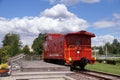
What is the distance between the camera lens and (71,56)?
23.8 m

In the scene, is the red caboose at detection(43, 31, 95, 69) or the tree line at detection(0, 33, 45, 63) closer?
the red caboose at detection(43, 31, 95, 69)

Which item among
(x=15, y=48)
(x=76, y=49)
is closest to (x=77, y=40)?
(x=76, y=49)

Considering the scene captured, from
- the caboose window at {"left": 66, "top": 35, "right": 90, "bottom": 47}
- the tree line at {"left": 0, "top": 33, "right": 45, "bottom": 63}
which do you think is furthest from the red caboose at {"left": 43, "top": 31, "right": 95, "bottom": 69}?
the tree line at {"left": 0, "top": 33, "right": 45, "bottom": 63}

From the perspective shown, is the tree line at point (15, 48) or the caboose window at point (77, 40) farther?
the tree line at point (15, 48)

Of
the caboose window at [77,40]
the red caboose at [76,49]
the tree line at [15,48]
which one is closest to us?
the red caboose at [76,49]

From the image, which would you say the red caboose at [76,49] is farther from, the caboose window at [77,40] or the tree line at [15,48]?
the tree line at [15,48]

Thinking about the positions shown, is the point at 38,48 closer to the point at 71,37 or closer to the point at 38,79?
the point at 71,37

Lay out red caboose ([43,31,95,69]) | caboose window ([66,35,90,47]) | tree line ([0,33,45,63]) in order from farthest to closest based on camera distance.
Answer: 1. tree line ([0,33,45,63])
2. caboose window ([66,35,90,47])
3. red caboose ([43,31,95,69])

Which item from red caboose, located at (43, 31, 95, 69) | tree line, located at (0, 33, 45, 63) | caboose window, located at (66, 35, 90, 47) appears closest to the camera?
red caboose, located at (43, 31, 95, 69)

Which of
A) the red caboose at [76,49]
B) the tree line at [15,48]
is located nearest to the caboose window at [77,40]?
the red caboose at [76,49]

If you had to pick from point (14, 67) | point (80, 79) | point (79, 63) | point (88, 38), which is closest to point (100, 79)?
point (80, 79)

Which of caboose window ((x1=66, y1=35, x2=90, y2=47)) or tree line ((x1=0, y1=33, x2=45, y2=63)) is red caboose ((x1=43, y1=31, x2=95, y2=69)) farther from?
tree line ((x1=0, y1=33, x2=45, y2=63))

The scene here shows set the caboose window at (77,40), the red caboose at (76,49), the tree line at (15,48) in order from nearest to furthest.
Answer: the red caboose at (76,49)
the caboose window at (77,40)
the tree line at (15,48)

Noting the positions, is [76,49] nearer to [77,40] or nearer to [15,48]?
[77,40]
